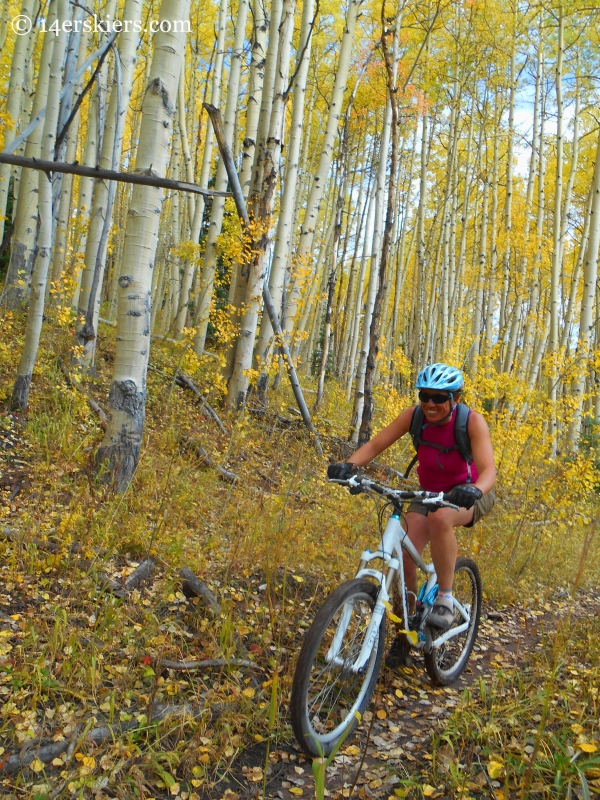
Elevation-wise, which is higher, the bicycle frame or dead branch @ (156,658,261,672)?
the bicycle frame

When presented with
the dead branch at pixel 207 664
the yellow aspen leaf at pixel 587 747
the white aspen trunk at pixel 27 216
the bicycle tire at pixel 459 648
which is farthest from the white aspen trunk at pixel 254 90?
the yellow aspen leaf at pixel 587 747

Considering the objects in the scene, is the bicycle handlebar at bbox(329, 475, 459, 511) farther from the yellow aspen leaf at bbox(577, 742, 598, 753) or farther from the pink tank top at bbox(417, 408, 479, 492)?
the yellow aspen leaf at bbox(577, 742, 598, 753)

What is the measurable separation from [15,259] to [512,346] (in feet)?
39.0

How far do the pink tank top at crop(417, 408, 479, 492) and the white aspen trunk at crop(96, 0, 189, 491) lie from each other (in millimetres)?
2447

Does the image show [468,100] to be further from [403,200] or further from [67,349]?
[67,349]

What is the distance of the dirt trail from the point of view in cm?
226

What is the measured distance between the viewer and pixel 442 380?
9.82ft

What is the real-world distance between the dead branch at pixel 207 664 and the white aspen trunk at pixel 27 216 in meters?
6.78

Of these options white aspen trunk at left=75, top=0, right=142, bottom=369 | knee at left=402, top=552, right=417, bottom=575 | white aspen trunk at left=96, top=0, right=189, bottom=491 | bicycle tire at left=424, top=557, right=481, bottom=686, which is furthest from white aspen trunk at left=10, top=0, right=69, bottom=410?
bicycle tire at left=424, top=557, right=481, bottom=686

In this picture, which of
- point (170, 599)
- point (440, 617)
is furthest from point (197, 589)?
point (440, 617)

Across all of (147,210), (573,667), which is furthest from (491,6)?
(573,667)

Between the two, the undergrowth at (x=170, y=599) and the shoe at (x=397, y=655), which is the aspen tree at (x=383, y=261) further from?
the shoe at (x=397, y=655)

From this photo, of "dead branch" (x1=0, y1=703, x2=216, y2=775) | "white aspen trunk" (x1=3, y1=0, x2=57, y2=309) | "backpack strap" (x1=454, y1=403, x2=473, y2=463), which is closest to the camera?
"dead branch" (x1=0, y1=703, x2=216, y2=775)

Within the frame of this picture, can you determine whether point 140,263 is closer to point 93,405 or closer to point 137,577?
point 93,405
